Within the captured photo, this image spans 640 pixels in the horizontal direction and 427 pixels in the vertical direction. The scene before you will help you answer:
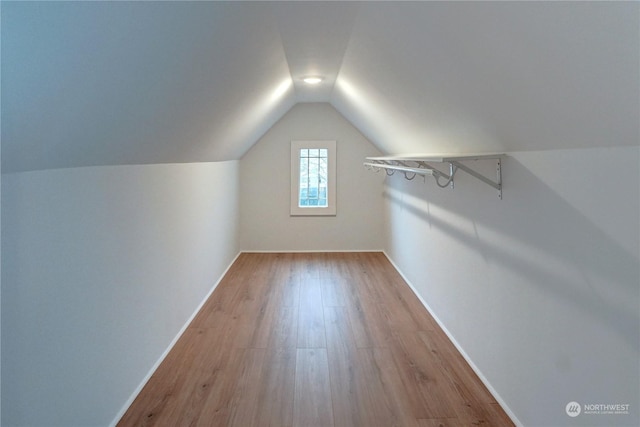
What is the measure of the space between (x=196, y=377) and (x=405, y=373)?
1.25 meters

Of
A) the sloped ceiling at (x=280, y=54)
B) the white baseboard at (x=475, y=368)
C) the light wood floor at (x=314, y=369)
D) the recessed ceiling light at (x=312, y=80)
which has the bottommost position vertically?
the light wood floor at (x=314, y=369)

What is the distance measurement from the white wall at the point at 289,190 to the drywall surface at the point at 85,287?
265cm

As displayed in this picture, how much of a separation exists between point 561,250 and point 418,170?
1.31 m

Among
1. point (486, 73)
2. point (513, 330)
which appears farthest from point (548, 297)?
point (486, 73)

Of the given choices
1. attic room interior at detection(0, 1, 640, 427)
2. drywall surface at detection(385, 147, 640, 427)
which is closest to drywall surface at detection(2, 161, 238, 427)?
attic room interior at detection(0, 1, 640, 427)

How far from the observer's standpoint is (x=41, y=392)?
52.3 inches

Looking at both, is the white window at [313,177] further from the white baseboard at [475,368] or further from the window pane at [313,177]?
the white baseboard at [475,368]

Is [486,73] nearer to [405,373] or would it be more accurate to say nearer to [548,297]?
[548,297]

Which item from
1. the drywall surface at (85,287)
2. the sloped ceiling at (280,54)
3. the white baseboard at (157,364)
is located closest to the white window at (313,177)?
the white baseboard at (157,364)

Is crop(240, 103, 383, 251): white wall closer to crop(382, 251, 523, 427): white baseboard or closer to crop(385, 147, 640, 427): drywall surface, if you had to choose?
crop(382, 251, 523, 427): white baseboard

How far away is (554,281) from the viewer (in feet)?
5.08

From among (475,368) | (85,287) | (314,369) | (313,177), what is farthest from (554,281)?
(313,177)

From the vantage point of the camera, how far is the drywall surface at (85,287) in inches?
48.2

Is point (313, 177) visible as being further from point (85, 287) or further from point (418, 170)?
point (85, 287)
